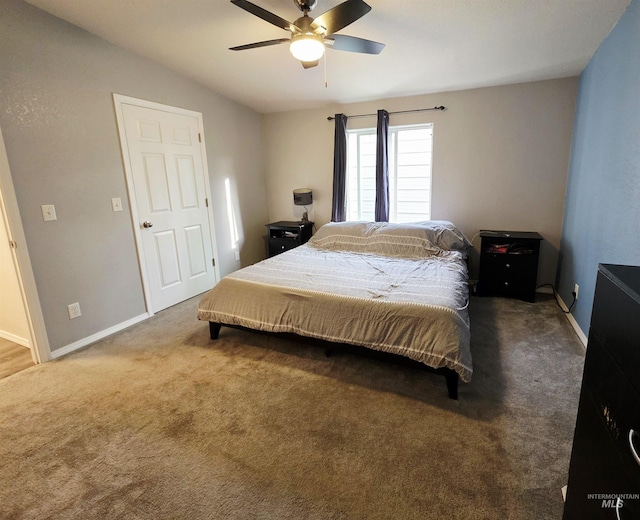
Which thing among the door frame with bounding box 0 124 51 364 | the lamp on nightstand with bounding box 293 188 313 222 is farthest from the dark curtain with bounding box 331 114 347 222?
the door frame with bounding box 0 124 51 364

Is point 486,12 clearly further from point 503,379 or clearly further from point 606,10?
point 503,379

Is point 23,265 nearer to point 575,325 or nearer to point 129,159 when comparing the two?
point 129,159

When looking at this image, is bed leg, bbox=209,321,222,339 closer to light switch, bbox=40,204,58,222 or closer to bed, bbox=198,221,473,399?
bed, bbox=198,221,473,399

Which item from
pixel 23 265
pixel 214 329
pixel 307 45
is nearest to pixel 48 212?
pixel 23 265

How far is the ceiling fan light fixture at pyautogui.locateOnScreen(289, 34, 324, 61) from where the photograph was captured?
6.68 ft

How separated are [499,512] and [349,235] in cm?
290

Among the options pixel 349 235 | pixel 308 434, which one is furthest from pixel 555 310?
pixel 308 434

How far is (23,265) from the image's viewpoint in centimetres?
242

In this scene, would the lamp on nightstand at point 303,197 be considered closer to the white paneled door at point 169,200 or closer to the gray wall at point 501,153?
the gray wall at point 501,153

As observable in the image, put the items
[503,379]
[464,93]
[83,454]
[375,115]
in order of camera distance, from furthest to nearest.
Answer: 1. [375,115]
2. [464,93]
3. [503,379]
4. [83,454]

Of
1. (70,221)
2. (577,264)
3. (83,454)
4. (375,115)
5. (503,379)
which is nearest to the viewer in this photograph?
(83,454)

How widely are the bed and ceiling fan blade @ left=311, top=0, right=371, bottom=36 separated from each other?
5.63 ft

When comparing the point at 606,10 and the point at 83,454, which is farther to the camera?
the point at 606,10

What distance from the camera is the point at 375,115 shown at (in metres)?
4.23
